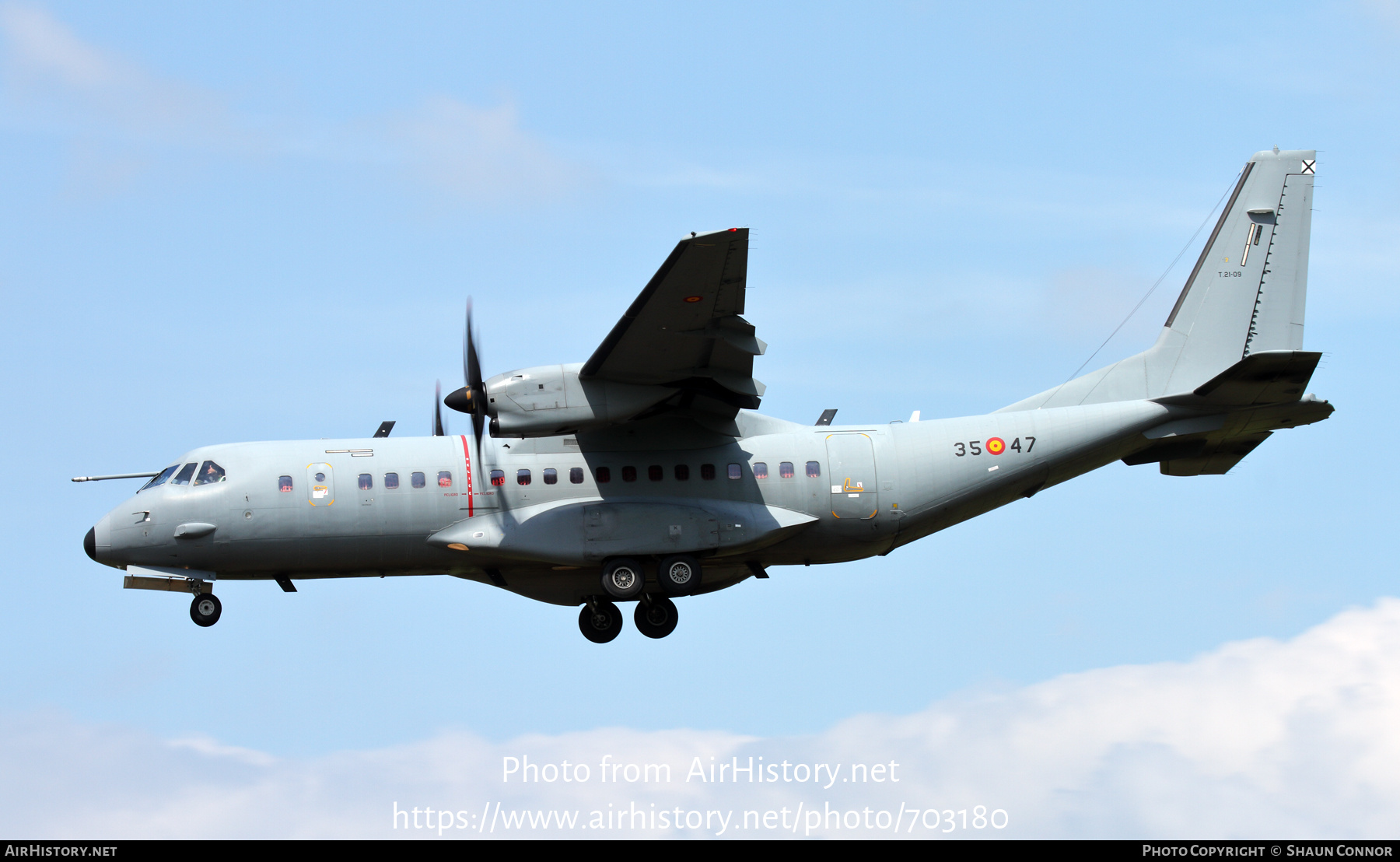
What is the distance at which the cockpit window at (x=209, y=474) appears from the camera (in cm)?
2595

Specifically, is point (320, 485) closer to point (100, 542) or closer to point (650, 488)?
point (100, 542)

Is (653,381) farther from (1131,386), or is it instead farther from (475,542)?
(1131,386)

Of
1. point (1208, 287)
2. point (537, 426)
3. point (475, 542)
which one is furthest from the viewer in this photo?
point (1208, 287)

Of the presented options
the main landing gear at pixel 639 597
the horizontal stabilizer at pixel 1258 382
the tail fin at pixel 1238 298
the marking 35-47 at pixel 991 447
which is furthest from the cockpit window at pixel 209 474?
the horizontal stabilizer at pixel 1258 382

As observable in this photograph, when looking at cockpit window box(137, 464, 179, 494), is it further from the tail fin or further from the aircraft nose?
the tail fin

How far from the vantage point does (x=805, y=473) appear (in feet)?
85.6

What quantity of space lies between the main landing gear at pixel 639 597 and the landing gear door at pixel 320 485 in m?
4.76

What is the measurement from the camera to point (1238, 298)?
2759cm

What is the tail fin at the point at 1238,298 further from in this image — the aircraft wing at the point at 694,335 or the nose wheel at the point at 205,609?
the nose wheel at the point at 205,609

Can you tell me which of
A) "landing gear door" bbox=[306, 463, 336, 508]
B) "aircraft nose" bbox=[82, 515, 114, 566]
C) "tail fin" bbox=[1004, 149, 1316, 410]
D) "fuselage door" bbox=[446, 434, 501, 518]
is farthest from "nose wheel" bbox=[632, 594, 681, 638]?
"aircraft nose" bbox=[82, 515, 114, 566]

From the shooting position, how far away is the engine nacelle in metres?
23.6

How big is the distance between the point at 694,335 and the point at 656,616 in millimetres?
6228

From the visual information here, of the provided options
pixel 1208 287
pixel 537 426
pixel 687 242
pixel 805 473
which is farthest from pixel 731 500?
pixel 1208 287

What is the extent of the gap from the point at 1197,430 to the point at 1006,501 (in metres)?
3.57
